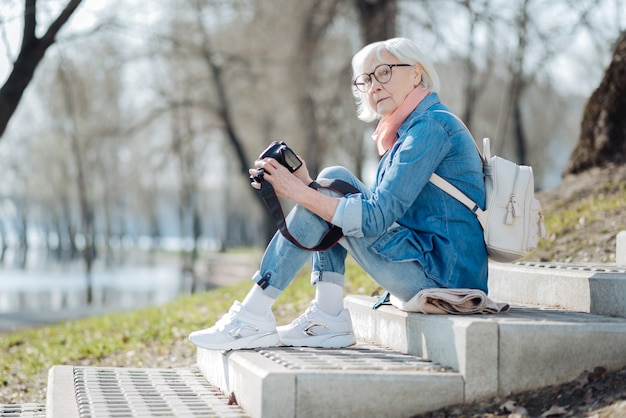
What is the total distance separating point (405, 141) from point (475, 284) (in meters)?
0.76

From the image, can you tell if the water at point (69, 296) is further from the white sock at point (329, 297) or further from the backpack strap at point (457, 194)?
the backpack strap at point (457, 194)

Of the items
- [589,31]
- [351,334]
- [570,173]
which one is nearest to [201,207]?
[589,31]

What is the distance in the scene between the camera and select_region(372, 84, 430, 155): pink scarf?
164 inches

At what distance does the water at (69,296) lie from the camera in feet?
55.3

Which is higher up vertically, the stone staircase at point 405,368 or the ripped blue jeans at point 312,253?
the ripped blue jeans at point 312,253

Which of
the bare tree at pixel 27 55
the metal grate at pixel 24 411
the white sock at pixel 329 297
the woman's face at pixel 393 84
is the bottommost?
the metal grate at pixel 24 411

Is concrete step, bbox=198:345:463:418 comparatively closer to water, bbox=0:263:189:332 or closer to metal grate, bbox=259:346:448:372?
metal grate, bbox=259:346:448:372

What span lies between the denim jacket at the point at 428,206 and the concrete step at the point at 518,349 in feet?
0.93

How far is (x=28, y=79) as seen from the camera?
9922 mm

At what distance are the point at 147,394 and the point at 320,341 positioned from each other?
90 cm

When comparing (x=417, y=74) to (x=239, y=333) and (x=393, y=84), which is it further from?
(x=239, y=333)

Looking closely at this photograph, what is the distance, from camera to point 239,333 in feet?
13.3

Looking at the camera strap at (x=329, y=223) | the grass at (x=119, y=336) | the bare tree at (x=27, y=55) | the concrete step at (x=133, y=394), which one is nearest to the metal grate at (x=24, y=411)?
the concrete step at (x=133, y=394)

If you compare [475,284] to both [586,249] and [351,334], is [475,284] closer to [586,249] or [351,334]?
[351,334]
